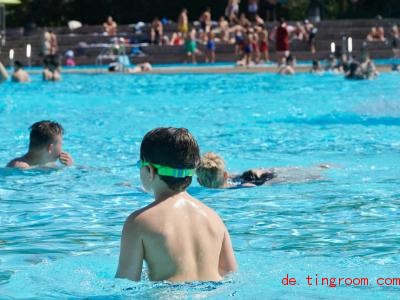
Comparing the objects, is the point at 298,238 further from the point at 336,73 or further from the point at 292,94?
the point at 336,73

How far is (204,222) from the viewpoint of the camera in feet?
14.9

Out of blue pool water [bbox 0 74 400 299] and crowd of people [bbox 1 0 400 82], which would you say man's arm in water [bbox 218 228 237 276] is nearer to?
blue pool water [bbox 0 74 400 299]

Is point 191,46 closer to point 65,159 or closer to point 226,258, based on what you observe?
point 65,159

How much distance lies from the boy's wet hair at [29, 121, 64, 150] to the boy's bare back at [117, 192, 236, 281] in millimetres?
4813

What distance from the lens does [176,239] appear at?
4461 millimetres

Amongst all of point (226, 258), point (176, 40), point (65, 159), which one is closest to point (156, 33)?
point (176, 40)

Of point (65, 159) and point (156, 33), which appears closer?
point (65, 159)

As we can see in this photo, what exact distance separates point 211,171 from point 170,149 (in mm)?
3893

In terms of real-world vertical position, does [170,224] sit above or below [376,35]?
below

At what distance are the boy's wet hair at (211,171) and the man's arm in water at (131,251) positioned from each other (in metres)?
3.72

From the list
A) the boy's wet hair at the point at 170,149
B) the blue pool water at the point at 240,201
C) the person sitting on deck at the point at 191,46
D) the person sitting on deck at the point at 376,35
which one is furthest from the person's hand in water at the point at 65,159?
the person sitting on deck at the point at 376,35

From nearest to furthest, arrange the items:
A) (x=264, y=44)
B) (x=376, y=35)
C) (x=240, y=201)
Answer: (x=240, y=201) < (x=264, y=44) < (x=376, y=35)

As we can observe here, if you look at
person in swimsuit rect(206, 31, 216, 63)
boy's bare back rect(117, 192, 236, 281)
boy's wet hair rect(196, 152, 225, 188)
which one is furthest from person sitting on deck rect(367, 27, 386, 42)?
boy's bare back rect(117, 192, 236, 281)

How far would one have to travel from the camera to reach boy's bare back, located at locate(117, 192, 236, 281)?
4422 mm
